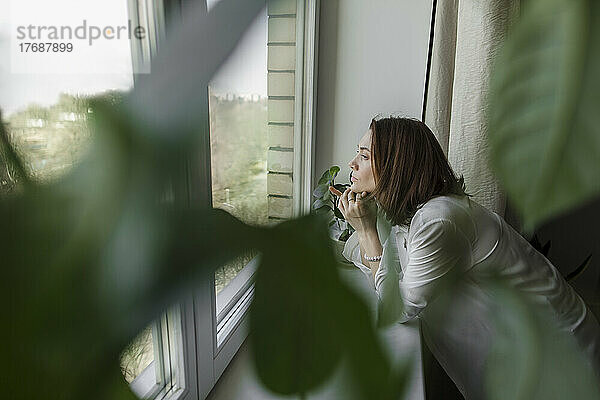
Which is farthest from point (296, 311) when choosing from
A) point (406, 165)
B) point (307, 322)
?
point (406, 165)

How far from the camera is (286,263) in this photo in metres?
0.06

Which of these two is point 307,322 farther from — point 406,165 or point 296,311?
point 406,165

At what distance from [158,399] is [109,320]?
→ 0.02 meters

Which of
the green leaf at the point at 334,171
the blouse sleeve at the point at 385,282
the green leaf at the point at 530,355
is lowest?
the green leaf at the point at 530,355

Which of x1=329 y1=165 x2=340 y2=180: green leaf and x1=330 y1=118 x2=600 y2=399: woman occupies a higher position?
x1=329 y1=165 x2=340 y2=180: green leaf

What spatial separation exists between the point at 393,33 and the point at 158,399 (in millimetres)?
64

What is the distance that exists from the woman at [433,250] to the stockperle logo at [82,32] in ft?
0.12

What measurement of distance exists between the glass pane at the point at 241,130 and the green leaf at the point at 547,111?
25 mm

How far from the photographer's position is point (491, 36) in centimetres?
6

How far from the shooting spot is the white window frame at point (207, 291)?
0.18 feet

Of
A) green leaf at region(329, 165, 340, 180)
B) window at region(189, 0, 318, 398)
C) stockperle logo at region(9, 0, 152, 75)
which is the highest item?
stockperle logo at region(9, 0, 152, 75)

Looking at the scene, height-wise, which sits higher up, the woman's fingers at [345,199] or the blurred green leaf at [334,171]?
the blurred green leaf at [334,171]

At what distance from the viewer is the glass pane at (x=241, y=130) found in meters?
0.05

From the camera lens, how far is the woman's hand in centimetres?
11
